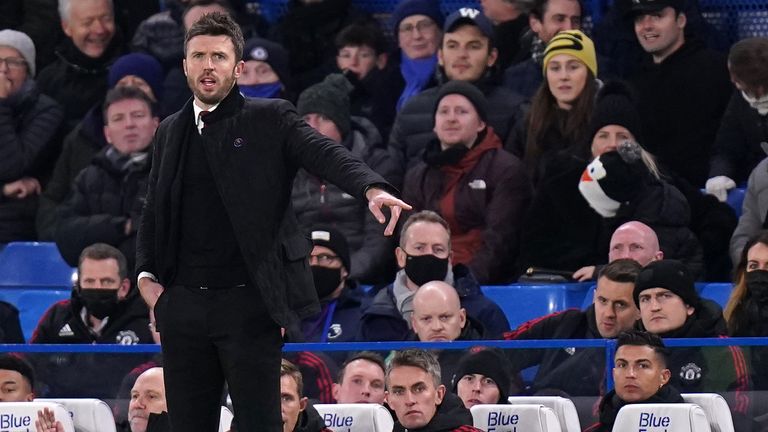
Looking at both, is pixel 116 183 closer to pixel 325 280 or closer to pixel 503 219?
pixel 325 280

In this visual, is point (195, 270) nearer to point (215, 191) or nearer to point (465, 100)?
point (215, 191)

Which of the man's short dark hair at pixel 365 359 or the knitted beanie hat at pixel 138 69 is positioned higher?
the knitted beanie hat at pixel 138 69

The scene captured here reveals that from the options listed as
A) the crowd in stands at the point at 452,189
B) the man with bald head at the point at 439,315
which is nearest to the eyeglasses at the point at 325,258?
the crowd in stands at the point at 452,189

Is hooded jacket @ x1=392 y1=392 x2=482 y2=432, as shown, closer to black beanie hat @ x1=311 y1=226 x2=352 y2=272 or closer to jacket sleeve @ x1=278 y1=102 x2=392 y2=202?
jacket sleeve @ x1=278 y1=102 x2=392 y2=202

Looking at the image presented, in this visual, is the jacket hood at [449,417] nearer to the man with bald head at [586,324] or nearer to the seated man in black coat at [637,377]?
the man with bald head at [586,324]

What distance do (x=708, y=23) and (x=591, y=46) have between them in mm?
1366

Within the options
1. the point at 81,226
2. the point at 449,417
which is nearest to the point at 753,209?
the point at 449,417

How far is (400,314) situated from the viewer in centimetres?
889

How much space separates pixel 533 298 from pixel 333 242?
109cm

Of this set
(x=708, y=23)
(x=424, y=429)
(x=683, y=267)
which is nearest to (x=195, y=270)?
(x=424, y=429)

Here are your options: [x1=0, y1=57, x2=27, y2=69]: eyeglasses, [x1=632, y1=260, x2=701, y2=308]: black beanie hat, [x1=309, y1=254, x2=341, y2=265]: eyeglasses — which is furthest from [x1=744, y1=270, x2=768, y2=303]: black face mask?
[x1=0, y1=57, x2=27, y2=69]: eyeglasses

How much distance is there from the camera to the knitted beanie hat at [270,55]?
10820 mm

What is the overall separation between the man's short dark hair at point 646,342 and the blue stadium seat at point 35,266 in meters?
4.84

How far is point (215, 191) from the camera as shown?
542cm
